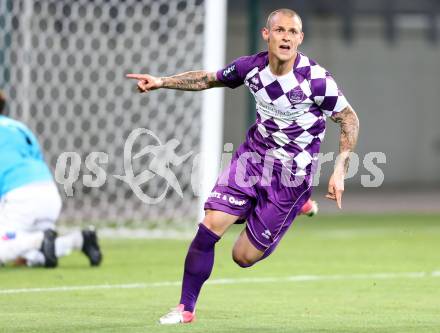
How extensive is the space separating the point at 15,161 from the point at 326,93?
4.25 meters

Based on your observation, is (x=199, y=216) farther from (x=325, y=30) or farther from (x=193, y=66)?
(x=325, y=30)

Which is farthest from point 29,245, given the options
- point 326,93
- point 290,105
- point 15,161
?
point 326,93

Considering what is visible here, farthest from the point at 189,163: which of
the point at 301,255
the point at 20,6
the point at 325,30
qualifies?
the point at 325,30

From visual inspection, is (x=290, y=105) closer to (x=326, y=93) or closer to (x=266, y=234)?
(x=326, y=93)

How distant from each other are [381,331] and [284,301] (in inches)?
66.9

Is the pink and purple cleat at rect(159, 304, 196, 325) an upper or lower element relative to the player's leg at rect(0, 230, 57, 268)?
upper

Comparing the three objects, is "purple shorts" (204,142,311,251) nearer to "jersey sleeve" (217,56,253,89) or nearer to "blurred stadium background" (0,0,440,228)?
"jersey sleeve" (217,56,253,89)

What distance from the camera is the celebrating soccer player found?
26.2 feet

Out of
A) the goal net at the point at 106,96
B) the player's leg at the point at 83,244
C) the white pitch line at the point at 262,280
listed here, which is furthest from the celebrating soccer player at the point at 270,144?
the goal net at the point at 106,96

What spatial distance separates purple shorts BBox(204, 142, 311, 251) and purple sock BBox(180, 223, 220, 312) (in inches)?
7.6

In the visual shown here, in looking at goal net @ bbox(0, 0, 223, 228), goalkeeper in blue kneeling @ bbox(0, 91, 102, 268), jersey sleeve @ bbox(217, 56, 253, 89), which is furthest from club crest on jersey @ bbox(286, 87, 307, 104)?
goal net @ bbox(0, 0, 223, 228)

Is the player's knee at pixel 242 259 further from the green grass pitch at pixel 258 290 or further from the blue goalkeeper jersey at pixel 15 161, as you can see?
the blue goalkeeper jersey at pixel 15 161

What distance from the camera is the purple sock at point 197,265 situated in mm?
7938

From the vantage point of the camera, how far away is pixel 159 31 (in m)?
15.9
